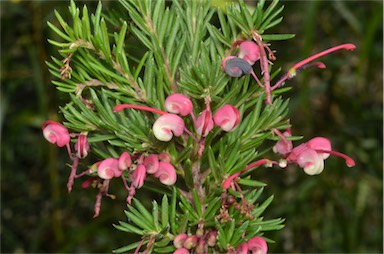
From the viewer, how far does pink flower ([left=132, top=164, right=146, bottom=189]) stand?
31 cm

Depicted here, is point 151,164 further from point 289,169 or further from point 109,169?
point 289,169

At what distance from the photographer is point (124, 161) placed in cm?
31

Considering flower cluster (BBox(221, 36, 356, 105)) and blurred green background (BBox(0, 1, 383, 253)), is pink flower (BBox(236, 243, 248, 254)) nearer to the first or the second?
flower cluster (BBox(221, 36, 356, 105))

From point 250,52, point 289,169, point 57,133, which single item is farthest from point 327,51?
point 289,169

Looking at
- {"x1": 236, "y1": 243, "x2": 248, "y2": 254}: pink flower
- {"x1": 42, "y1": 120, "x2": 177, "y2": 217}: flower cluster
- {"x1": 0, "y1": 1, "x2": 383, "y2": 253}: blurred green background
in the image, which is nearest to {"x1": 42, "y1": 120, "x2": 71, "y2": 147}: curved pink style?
{"x1": 42, "y1": 120, "x2": 177, "y2": 217}: flower cluster

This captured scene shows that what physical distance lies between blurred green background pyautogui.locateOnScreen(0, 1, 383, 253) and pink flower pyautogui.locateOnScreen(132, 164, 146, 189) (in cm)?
64

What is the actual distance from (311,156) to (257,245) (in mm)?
52

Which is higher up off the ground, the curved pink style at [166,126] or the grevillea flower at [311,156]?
the curved pink style at [166,126]

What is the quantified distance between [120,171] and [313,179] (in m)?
0.74

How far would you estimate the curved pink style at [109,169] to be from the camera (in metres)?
0.32

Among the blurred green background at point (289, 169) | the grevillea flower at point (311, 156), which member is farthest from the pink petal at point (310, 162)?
the blurred green background at point (289, 169)

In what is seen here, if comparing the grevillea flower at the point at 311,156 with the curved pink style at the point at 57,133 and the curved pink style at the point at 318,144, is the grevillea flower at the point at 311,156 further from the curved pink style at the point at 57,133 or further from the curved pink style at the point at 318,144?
the curved pink style at the point at 57,133

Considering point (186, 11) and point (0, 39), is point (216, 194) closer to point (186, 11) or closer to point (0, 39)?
point (186, 11)

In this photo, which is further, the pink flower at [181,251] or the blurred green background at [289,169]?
the blurred green background at [289,169]
